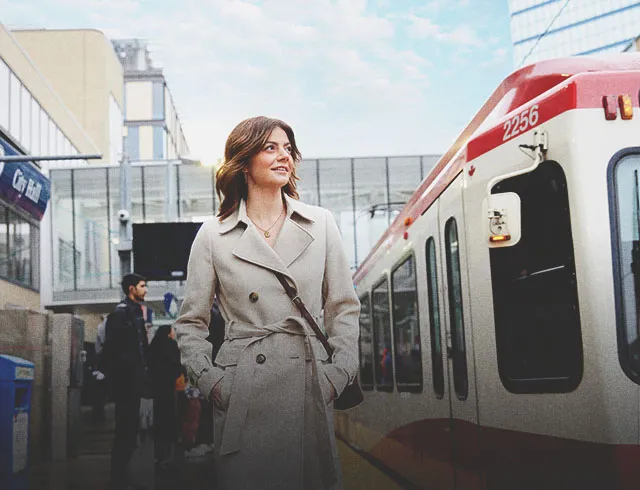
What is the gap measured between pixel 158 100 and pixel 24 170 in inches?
2584

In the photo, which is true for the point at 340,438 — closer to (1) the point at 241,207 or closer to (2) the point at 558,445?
(2) the point at 558,445

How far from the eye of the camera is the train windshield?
4.38 m

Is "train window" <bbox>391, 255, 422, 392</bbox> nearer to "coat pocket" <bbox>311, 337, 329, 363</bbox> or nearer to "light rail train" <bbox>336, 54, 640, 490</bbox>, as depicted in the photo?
"light rail train" <bbox>336, 54, 640, 490</bbox>

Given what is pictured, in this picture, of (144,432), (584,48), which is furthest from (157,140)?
(144,432)

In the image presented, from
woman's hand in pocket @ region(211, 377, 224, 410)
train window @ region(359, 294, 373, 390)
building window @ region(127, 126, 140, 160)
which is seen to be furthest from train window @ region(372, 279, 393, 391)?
building window @ region(127, 126, 140, 160)

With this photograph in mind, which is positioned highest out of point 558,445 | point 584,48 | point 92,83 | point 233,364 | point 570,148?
point 584,48

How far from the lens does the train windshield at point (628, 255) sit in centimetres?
438

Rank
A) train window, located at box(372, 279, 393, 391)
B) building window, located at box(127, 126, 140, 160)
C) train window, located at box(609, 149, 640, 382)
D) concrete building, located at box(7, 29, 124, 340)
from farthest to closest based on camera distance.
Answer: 1. building window, located at box(127, 126, 140, 160)
2. concrete building, located at box(7, 29, 124, 340)
3. train window, located at box(372, 279, 393, 391)
4. train window, located at box(609, 149, 640, 382)

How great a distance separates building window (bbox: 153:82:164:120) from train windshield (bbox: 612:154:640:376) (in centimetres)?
7997

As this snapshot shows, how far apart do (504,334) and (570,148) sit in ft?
3.72

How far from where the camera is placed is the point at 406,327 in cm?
837

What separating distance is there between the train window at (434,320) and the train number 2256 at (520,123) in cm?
173

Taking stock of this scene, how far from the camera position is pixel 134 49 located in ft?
295

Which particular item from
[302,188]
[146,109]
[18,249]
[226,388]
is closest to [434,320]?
[226,388]
